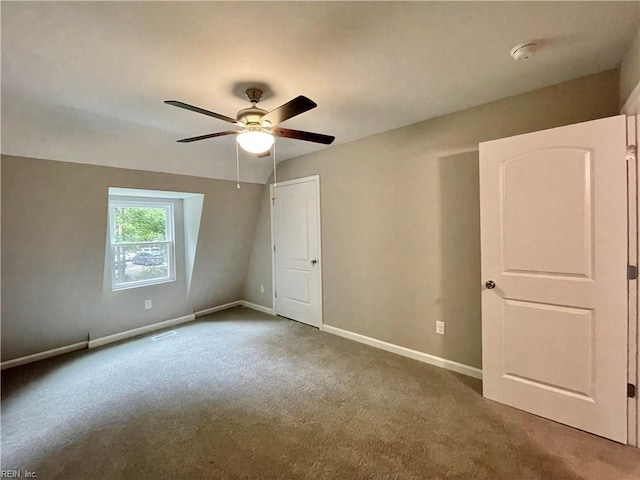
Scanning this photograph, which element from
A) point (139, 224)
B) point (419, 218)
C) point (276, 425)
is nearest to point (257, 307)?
point (139, 224)

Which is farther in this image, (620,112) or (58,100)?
(58,100)

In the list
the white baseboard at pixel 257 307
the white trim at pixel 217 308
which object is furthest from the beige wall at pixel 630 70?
the white trim at pixel 217 308

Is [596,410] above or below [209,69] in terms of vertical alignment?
below

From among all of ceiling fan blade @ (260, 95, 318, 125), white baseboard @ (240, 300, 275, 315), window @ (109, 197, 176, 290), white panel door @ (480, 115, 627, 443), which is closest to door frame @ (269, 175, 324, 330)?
white baseboard @ (240, 300, 275, 315)

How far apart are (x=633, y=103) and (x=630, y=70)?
22cm

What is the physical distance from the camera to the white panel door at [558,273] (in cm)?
181

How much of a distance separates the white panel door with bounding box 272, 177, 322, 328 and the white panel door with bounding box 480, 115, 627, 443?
2.11 metres

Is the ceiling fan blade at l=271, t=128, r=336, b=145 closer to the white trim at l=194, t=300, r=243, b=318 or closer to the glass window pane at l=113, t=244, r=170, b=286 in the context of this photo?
the glass window pane at l=113, t=244, r=170, b=286

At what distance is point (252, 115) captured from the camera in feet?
6.66

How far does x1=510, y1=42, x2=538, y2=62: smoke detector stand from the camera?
168 centimetres

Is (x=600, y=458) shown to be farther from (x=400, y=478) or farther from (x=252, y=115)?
(x=252, y=115)

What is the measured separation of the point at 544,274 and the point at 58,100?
12.5ft

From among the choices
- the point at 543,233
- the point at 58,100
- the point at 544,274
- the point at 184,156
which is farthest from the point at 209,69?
the point at 544,274

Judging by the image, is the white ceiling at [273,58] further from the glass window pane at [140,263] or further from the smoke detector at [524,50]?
the glass window pane at [140,263]
